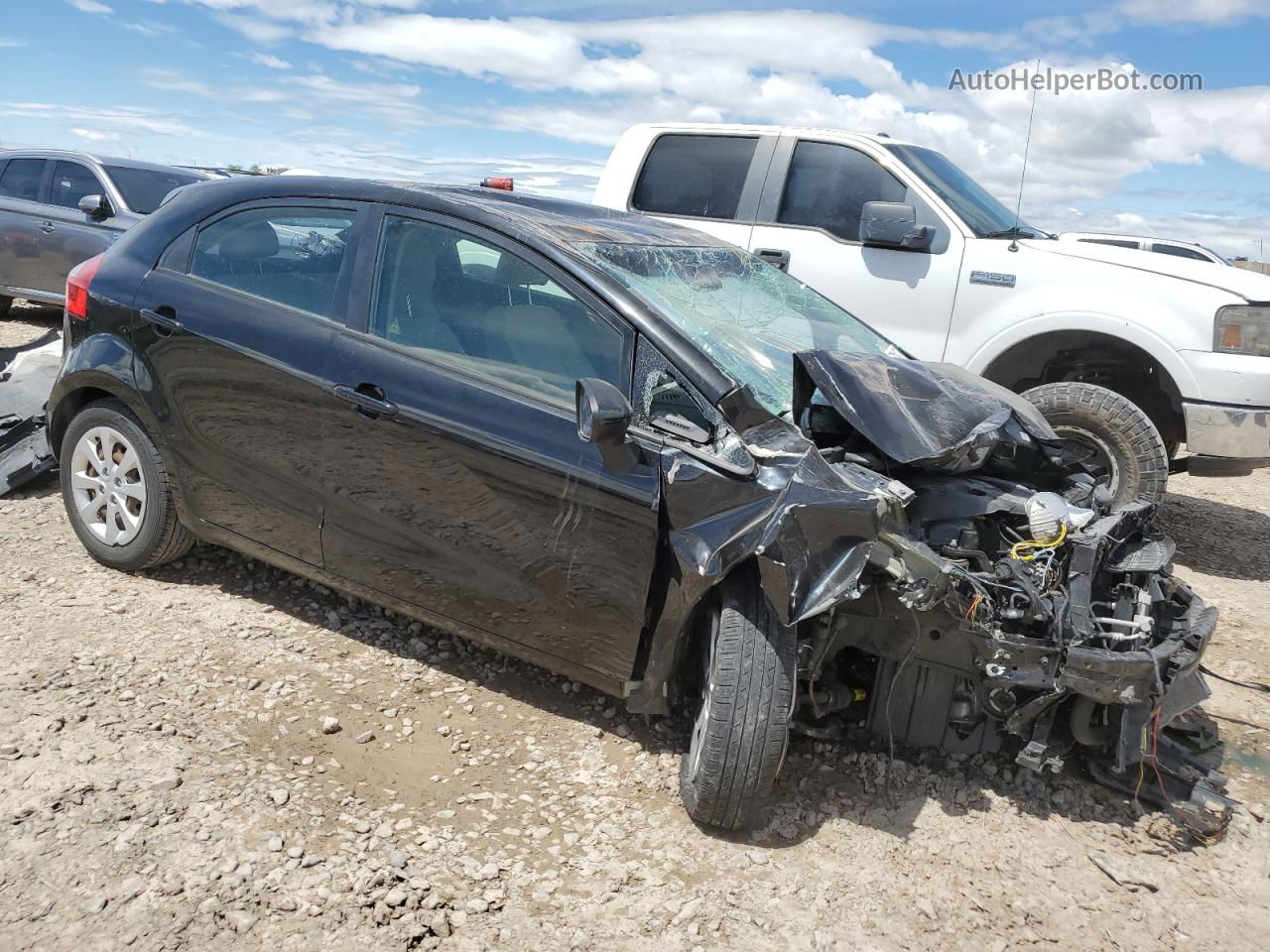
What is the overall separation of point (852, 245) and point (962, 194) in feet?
2.60

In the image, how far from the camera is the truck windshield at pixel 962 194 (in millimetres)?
6230

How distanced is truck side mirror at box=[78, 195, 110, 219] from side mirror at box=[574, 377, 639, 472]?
871cm

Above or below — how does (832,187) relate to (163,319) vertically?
above

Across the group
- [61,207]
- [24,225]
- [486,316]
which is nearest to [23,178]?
[24,225]

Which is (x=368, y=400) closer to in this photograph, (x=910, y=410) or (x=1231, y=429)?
(x=910, y=410)

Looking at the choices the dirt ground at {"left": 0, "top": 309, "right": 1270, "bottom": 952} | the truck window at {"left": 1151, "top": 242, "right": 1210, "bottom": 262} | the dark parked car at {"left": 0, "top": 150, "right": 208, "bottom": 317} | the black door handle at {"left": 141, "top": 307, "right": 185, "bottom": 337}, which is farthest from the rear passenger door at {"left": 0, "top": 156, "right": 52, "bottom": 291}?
the truck window at {"left": 1151, "top": 242, "right": 1210, "bottom": 262}

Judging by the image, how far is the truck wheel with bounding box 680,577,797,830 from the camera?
115 inches

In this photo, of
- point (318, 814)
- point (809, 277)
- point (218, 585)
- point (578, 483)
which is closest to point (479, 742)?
point (318, 814)

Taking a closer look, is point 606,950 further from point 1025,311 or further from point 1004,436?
point 1025,311

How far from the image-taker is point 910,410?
3.43 metres

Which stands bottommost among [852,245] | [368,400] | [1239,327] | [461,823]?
[461,823]

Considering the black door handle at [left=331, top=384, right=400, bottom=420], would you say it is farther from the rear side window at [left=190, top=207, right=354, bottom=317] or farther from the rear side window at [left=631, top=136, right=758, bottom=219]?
the rear side window at [left=631, top=136, right=758, bottom=219]

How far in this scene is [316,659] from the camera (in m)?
3.94

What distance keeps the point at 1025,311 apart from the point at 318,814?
4.68m
